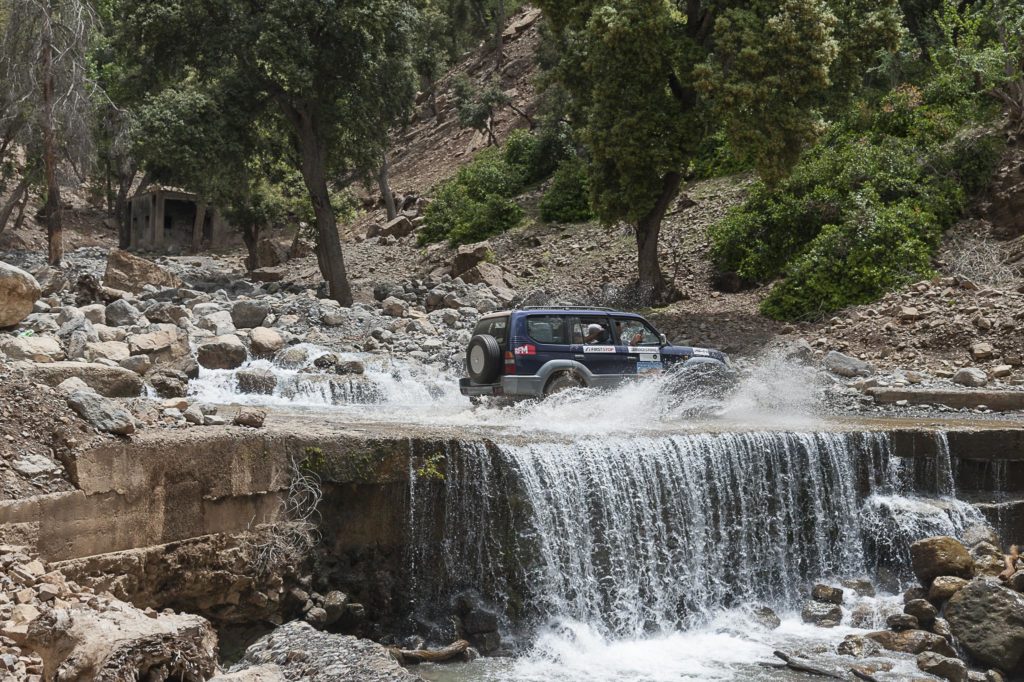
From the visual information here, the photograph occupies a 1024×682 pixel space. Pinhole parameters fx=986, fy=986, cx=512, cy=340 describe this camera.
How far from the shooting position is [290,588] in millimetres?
8898

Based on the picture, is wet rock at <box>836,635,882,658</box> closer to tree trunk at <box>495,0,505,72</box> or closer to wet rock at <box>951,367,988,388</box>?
wet rock at <box>951,367,988,388</box>

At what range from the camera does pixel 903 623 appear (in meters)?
9.77

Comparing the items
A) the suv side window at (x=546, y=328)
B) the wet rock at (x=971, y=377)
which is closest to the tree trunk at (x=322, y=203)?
the suv side window at (x=546, y=328)

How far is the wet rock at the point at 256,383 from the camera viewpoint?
15664 millimetres

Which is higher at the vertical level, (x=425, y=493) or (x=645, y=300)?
(x=645, y=300)

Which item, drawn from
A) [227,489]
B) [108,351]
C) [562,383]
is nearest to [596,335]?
[562,383]

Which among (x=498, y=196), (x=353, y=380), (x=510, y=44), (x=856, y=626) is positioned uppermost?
(x=510, y=44)

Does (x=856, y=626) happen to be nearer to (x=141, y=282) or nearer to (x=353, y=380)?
(x=353, y=380)

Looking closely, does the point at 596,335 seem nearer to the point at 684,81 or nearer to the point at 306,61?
the point at 684,81

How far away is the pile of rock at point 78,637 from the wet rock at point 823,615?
6088 millimetres

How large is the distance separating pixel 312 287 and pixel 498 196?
953 centimetres

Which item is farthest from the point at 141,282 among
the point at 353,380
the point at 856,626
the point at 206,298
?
the point at 856,626

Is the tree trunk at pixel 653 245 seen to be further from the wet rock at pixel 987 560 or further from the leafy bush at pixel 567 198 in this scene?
the wet rock at pixel 987 560

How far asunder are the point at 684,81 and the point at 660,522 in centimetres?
1342
